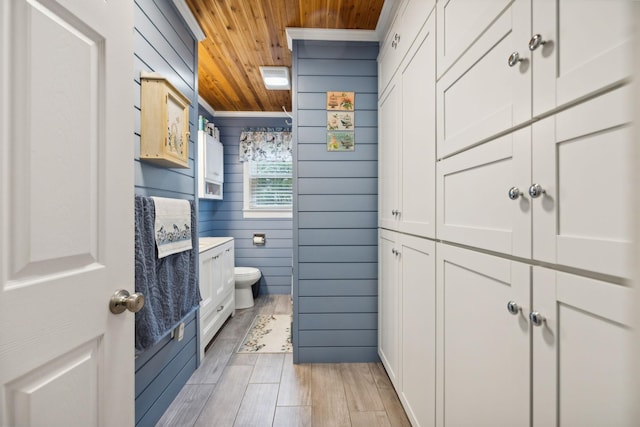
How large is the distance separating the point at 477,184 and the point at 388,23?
1.54m

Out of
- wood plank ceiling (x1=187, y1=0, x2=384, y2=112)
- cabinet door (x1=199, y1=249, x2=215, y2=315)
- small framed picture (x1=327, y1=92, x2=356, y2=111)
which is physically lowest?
cabinet door (x1=199, y1=249, x2=215, y2=315)

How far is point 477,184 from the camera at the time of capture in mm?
908

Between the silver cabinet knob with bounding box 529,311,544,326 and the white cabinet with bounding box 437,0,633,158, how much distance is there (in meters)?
0.45

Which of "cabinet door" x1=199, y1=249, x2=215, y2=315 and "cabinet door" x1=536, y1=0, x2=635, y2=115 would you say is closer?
"cabinet door" x1=536, y1=0, x2=635, y2=115

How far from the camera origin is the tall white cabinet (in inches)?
20.1

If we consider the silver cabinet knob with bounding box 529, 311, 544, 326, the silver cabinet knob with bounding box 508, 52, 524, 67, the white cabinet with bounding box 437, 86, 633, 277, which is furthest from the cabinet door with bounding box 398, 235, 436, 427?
the silver cabinet knob with bounding box 508, 52, 524, 67

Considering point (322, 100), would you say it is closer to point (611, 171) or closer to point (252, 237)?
point (611, 171)

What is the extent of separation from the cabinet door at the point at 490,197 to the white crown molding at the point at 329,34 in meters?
1.50

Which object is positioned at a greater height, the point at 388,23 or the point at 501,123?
the point at 388,23

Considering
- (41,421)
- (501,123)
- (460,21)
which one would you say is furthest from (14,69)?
(460,21)

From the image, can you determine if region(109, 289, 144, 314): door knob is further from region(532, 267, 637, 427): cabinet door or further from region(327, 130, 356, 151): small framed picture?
region(327, 130, 356, 151): small framed picture

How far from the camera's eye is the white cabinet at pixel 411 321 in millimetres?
1271

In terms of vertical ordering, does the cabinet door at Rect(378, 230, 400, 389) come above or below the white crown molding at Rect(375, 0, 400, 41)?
below

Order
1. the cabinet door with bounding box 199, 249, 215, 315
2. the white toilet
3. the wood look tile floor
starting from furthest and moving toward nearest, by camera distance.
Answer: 1. the white toilet
2. the cabinet door with bounding box 199, 249, 215, 315
3. the wood look tile floor
